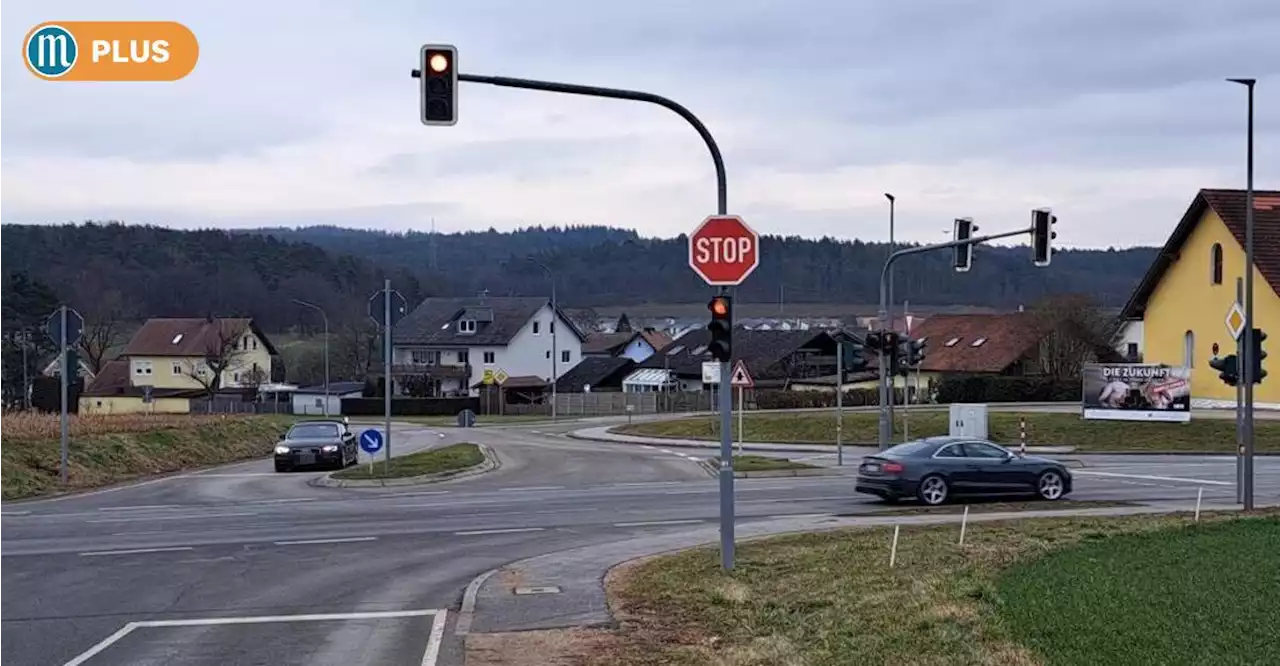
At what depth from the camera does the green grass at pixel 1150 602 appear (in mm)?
9773

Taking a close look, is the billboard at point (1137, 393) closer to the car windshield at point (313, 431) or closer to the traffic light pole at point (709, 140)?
the car windshield at point (313, 431)

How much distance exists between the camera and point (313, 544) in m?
19.6

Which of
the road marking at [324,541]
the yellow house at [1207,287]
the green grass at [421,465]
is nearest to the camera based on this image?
the road marking at [324,541]

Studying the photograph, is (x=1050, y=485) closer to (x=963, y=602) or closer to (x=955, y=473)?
(x=955, y=473)

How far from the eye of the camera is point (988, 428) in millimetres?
48781

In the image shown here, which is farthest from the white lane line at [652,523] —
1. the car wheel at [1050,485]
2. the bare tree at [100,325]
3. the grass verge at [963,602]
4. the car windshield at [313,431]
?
the bare tree at [100,325]

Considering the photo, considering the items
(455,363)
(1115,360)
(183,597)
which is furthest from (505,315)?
(183,597)

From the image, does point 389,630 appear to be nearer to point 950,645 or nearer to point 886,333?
point 950,645

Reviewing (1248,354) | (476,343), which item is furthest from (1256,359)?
(476,343)

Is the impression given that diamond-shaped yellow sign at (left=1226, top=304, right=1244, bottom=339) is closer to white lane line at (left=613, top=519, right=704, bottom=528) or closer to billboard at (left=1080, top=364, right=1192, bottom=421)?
white lane line at (left=613, top=519, right=704, bottom=528)

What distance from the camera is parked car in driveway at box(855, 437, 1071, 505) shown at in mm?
25500

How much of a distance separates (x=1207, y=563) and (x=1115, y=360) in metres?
66.1

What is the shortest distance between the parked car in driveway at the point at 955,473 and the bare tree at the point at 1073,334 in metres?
53.0

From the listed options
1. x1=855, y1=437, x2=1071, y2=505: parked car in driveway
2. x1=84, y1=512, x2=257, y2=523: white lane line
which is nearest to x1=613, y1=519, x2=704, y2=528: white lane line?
x1=855, y1=437, x2=1071, y2=505: parked car in driveway
